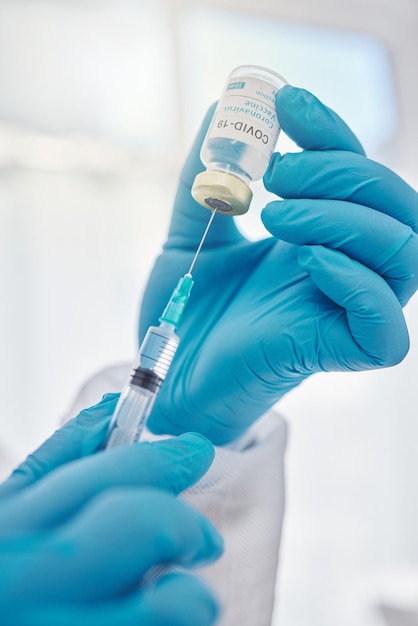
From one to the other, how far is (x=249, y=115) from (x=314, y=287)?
0.91 ft

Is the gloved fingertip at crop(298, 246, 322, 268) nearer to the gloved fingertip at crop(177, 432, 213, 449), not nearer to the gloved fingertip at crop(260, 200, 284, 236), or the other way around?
the gloved fingertip at crop(260, 200, 284, 236)

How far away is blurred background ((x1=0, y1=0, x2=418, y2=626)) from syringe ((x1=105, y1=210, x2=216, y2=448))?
4.25 ft

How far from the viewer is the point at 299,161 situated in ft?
2.62

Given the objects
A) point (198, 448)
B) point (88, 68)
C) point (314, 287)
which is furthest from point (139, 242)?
point (198, 448)

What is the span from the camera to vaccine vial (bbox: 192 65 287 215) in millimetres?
747

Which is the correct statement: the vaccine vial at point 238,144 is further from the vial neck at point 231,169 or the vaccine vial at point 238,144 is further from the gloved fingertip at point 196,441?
the gloved fingertip at point 196,441

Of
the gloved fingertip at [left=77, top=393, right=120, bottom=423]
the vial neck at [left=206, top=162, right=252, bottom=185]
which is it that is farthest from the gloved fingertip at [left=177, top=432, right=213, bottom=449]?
the vial neck at [left=206, top=162, right=252, bottom=185]

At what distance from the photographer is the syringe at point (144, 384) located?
2.00ft

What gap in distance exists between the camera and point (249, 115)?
76cm

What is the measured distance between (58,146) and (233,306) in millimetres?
1214

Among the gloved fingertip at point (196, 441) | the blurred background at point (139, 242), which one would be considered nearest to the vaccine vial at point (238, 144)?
the gloved fingertip at point (196, 441)

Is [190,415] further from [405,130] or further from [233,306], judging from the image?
[405,130]

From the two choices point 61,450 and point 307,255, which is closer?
point 61,450

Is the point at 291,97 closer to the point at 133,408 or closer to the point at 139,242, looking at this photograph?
the point at 133,408
